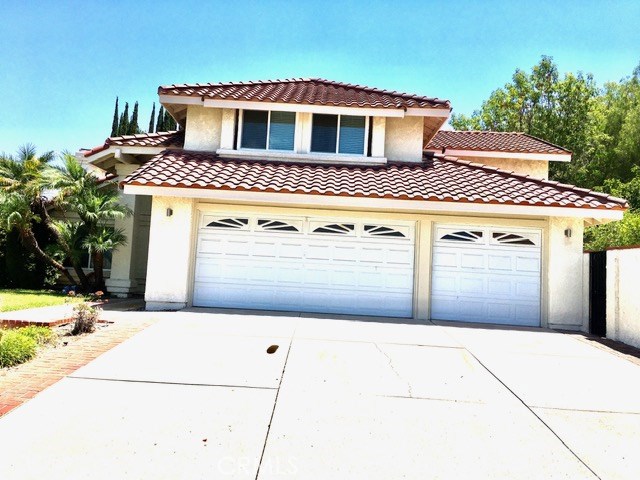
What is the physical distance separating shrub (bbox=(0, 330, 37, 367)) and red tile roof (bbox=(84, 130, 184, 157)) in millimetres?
8331

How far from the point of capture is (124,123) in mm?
32156

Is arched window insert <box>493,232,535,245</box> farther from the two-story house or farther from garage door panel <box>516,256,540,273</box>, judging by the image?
garage door panel <box>516,256,540,273</box>

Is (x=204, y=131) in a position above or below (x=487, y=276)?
above

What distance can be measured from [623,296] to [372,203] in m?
5.46

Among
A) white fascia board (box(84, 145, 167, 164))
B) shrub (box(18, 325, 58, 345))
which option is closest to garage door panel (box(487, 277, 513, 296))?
shrub (box(18, 325, 58, 345))

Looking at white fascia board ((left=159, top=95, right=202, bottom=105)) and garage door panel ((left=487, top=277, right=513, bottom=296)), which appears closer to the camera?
garage door panel ((left=487, top=277, right=513, bottom=296))

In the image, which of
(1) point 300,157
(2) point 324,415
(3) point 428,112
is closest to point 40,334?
(2) point 324,415

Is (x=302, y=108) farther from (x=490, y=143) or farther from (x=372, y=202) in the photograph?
(x=490, y=143)

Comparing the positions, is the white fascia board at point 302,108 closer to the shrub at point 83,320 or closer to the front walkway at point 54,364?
the front walkway at point 54,364

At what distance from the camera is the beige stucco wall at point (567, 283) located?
413 inches

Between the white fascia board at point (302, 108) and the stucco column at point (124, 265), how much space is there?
413cm

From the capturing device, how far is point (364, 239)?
11.1 metres

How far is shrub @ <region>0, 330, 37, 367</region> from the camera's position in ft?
18.4

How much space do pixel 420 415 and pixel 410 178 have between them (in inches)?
314
